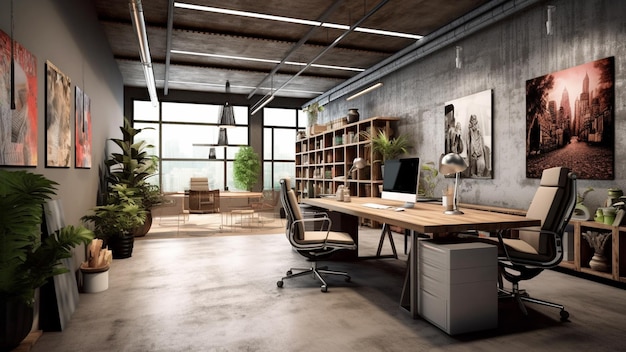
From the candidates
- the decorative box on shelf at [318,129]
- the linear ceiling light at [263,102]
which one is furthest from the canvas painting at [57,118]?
the decorative box on shelf at [318,129]

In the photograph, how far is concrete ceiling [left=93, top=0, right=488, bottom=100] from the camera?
Answer: 6.05 metres

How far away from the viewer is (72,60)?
452 cm

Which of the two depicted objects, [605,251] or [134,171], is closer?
[605,251]

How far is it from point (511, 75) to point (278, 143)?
8.95 m

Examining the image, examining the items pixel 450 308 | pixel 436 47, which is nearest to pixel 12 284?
pixel 450 308

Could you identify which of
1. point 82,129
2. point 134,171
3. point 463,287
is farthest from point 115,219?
point 463,287

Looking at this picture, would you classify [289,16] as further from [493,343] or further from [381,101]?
[493,343]

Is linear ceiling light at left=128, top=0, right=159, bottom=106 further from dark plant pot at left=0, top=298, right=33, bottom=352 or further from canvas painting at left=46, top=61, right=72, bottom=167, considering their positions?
dark plant pot at left=0, top=298, right=33, bottom=352

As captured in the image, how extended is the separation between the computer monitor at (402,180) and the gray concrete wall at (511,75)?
210 centimetres

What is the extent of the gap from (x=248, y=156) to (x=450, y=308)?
10.1 m

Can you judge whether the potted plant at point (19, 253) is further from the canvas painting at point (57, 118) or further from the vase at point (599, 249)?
the vase at point (599, 249)

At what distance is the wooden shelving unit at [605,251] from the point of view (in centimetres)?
401

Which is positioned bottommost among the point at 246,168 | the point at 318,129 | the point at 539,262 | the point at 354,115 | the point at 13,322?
the point at 13,322

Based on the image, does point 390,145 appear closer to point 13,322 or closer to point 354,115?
point 354,115
